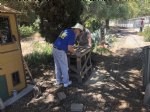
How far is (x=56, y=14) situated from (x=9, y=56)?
10.7 ft

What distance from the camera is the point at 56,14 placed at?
10.1 metres

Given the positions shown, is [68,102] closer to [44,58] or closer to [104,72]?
[104,72]

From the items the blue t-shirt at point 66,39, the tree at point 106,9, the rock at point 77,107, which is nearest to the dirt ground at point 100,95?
the rock at point 77,107

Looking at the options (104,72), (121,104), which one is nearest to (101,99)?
(121,104)

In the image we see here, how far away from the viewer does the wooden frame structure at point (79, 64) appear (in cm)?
787

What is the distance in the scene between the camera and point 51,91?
7.46 metres

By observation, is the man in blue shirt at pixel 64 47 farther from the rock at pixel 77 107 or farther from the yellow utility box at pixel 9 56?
the rock at pixel 77 107

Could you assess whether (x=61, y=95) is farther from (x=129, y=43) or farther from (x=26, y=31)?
(x=26, y=31)

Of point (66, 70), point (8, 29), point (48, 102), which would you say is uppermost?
point (8, 29)

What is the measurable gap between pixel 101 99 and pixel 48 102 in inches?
55.3

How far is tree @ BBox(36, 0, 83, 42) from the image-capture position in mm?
10002

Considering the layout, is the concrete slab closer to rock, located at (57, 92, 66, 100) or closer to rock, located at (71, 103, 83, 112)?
rock, located at (57, 92, 66, 100)

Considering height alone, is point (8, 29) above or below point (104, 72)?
above

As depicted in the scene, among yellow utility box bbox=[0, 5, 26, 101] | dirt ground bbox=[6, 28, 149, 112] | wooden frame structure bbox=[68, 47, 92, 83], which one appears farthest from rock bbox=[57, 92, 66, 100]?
yellow utility box bbox=[0, 5, 26, 101]
